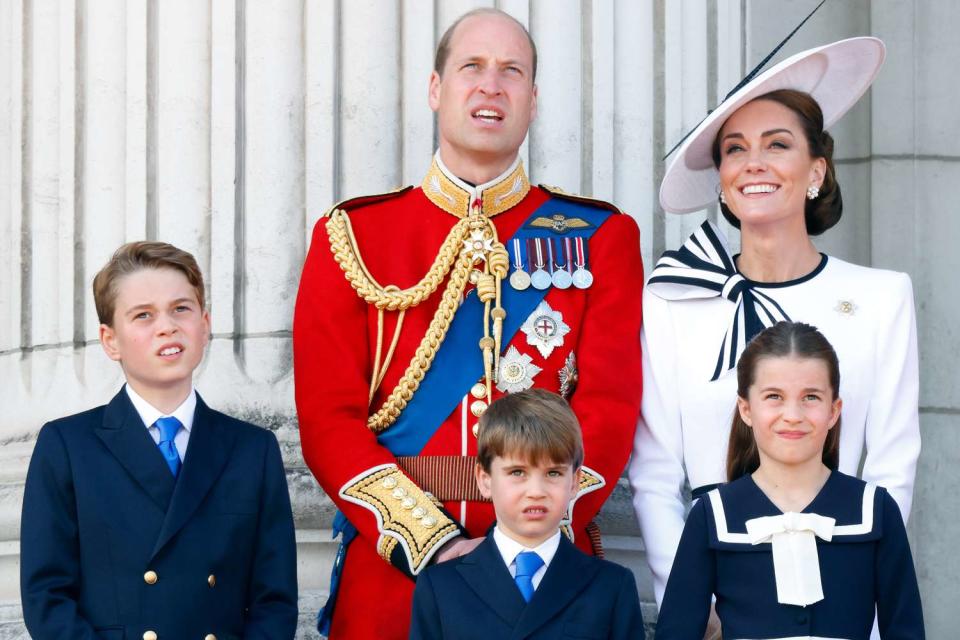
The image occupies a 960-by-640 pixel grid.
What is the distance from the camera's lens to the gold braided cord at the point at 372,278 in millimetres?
4348

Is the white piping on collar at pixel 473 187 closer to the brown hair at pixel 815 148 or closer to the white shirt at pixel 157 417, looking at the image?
the brown hair at pixel 815 148

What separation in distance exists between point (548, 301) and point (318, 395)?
2.04 ft

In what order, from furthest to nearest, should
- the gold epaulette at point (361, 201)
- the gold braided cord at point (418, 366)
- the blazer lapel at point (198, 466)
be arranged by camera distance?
1. the gold epaulette at point (361, 201)
2. the gold braided cord at point (418, 366)
3. the blazer lapel at point (198, 466)

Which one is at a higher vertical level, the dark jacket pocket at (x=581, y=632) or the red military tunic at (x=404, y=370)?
the red military tunic at (x=404, y=370)

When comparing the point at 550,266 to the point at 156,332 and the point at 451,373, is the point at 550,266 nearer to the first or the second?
the point at 451,373

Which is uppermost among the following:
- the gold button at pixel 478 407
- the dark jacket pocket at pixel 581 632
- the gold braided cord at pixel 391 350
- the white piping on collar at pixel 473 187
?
the white piping on collar at pixel 473 187

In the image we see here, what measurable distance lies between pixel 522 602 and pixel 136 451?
3.03 ft

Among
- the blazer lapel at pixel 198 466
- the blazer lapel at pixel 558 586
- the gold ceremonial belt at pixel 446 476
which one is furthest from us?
the gold ceremonial belt at pixel 446 476

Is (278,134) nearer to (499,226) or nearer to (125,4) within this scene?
(125,4)

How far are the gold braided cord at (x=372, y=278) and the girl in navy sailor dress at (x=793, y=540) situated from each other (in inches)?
33.7

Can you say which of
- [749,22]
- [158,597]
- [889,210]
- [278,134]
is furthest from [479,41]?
[889,210]

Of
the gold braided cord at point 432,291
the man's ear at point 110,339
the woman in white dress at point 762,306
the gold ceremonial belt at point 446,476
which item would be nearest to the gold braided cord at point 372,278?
the gold braided cord at point 432,291

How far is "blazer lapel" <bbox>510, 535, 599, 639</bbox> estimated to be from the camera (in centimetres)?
373

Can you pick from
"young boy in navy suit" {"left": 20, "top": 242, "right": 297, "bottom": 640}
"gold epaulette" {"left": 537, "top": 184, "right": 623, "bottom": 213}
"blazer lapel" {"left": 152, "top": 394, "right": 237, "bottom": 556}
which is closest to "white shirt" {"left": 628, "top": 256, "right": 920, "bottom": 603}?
"gold epaulette" {"left": 537, "top": 184, "right": 623, "bottom": 213}
